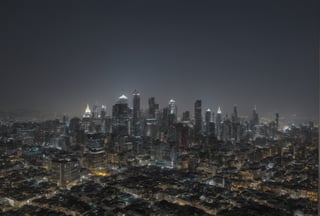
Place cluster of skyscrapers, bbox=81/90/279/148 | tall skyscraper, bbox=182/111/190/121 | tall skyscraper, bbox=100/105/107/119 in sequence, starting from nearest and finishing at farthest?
cluster of skyscrapers, bbox=81/90/279/148
tall skyscraper, bbox=182/111/190/121
tall skyscraper, bbox=100/105/107/119

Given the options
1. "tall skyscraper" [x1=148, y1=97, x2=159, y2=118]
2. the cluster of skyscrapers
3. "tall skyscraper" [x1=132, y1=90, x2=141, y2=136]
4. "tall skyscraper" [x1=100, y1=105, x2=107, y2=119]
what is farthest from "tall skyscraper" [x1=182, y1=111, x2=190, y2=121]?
"tall skyscraper" [x1=100, y1=105, x2=107, y2=119]

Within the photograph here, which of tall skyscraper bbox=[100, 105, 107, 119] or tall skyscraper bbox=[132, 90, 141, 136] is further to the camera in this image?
tall skyscraper bbox=[100, 105, 107, 119]

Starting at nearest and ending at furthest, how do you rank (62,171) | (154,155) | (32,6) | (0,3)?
(0,3) → (32,6) → (62,171) → (154,155)

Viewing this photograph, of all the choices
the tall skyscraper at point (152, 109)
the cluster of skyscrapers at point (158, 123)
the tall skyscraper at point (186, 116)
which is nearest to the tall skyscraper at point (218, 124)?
the cluster of skyscrapers at point (158, 123)

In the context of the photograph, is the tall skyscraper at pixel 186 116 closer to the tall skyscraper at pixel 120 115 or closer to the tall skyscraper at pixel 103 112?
the tall skyscraper at pixel 120 115

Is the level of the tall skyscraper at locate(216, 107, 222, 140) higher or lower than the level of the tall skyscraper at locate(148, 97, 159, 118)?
lower

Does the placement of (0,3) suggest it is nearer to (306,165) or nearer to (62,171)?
(62,171)

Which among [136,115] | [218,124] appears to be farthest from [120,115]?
[218,124]

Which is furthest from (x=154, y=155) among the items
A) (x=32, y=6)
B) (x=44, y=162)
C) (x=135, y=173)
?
(x=32, y=6)

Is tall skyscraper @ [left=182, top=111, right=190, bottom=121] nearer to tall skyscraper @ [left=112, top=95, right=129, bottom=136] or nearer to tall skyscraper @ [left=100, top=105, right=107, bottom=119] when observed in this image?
tall skyscraper @ [left=112, top=95, right=129, bottom=136]

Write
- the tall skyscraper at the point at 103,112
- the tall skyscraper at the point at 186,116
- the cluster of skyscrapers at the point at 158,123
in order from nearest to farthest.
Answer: the cluster of skyscrapers at the point at 158,123 → the tall skyscraper at the point at 186,116 → the tall skyscraper at the point at 103,112

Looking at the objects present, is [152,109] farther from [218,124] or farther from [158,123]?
[218,124]
